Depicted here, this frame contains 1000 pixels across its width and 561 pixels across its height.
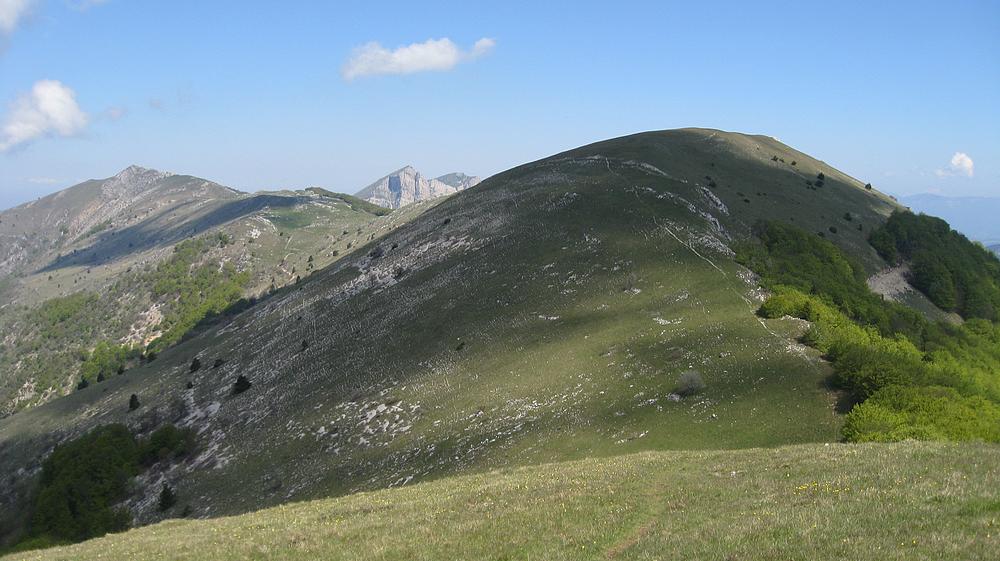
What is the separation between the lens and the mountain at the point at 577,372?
83.6 ft

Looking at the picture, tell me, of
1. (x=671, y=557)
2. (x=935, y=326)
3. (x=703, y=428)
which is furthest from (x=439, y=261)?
(x=671, y=557)

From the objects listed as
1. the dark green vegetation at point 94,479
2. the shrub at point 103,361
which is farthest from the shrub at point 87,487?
the shrub at point 103,361

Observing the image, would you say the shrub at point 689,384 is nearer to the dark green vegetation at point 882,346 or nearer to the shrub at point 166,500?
the dark green vegetation at point 882,346

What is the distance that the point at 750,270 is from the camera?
65562 millimetres

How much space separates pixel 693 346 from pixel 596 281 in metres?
21.0

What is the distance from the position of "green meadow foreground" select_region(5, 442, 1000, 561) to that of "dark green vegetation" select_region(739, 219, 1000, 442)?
11.8 meters

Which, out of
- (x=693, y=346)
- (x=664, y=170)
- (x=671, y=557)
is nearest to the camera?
(x=671, y=557)

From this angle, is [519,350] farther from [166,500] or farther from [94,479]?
[94,479]

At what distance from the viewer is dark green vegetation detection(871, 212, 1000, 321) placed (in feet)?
283

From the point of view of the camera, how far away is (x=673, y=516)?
66.4 ft

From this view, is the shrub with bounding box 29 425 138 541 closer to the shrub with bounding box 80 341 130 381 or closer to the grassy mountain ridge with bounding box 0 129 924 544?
the grassy mountain ridge with bounding box 0 129 924 544

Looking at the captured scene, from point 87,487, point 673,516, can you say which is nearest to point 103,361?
point 87,487

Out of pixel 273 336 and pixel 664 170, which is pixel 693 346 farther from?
pixel 273 336

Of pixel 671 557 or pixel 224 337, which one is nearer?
pixel 671 557
